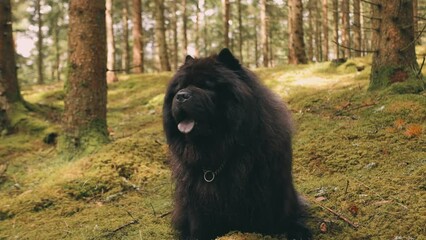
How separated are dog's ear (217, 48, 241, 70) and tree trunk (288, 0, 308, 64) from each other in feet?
45.5

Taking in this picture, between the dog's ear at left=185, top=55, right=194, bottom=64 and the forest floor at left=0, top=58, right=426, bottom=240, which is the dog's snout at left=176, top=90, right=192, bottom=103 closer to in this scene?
the dog's ear at left=185, top=55, right=194, bottom=64

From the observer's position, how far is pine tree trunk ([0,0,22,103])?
10133 millimetres

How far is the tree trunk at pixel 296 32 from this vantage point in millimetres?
16938

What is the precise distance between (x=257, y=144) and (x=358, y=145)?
266 cm

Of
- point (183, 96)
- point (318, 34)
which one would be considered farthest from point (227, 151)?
point (318, 34)

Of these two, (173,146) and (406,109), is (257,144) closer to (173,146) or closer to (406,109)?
(173,146)

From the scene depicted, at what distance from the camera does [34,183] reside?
701cm

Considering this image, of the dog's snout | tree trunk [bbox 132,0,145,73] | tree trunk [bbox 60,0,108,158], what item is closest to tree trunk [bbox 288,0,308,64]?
tree trunk [bbox 132,0,145,73]

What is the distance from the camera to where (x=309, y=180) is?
5598 millimetres

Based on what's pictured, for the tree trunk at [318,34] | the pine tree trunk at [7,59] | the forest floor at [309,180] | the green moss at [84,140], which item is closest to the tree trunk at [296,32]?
the forest floor at [309,180]

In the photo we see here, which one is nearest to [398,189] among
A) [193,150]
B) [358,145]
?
[358,145]

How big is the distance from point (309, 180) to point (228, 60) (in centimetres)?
245

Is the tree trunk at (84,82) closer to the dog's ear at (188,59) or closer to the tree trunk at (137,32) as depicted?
the dog's ear at (188,59)

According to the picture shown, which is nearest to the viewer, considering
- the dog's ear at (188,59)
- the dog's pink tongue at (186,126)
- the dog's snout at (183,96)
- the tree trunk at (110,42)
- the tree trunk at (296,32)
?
the dog's snout at (183,96)
